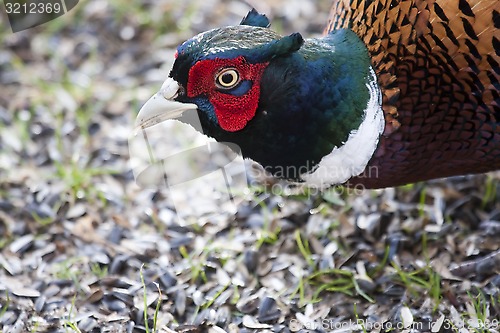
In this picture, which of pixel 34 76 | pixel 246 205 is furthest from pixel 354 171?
pixel 34 76

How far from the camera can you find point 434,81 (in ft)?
10.1

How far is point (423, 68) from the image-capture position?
307 centimetres

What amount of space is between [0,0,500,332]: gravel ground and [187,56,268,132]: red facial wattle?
36.1 inches

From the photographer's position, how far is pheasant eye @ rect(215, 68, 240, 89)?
9.49ft

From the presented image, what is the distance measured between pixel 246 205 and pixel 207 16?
5.92 ft

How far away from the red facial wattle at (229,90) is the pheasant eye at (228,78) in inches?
0.5
